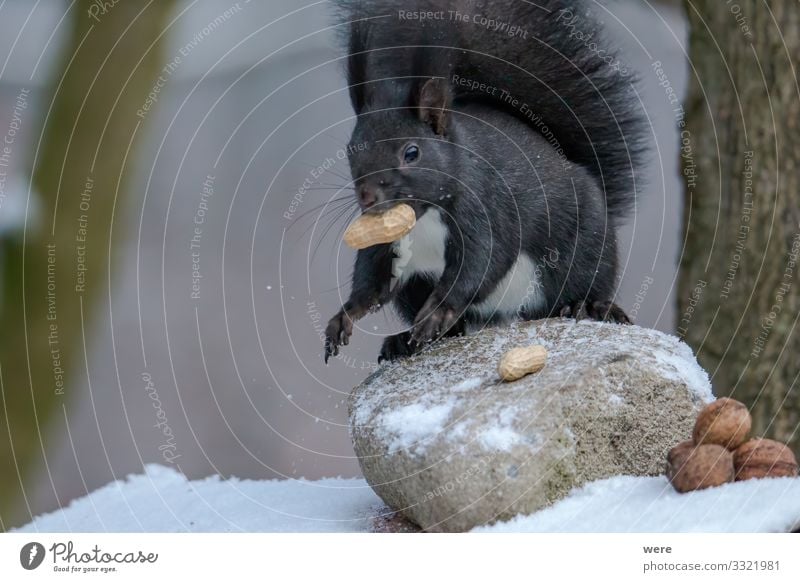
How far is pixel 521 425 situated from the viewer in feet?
4.09

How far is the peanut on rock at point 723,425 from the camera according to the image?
1.25 meters

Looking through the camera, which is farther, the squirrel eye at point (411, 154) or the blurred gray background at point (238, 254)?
the blurred gray background at point (238, 254)

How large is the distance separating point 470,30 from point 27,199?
752 millimetres

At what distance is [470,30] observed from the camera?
164 cm

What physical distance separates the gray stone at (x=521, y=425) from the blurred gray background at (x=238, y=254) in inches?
14.7

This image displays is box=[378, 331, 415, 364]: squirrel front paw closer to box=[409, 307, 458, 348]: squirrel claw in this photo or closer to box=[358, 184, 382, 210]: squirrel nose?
box=[409, 307, 458, 348]: squirrel claw

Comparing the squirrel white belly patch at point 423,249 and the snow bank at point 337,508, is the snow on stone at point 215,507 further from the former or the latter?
the squirrel white belly patch at point 423,249

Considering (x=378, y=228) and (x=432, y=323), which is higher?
(x=378, y=228)

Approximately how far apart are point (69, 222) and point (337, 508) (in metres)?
0.60

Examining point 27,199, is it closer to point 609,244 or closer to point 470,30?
point 470,30

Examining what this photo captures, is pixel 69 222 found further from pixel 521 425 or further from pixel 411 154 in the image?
pixel 521 425

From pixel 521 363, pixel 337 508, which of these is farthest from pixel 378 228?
pixel 337 508

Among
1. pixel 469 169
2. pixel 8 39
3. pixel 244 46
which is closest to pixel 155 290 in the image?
pixel 244 46

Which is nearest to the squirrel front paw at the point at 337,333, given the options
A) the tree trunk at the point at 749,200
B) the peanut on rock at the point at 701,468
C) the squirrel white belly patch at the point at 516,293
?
the squirrel white belly patch at the point at 516,293
